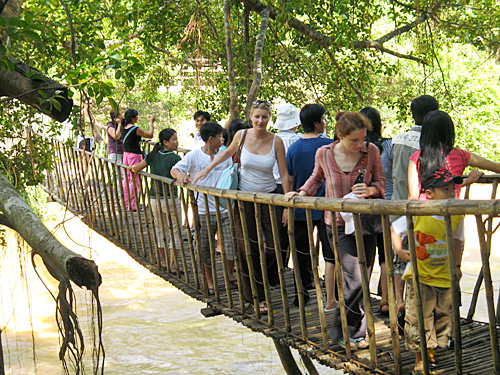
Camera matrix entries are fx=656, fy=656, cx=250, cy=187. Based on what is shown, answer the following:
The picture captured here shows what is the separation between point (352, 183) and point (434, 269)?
0.59m

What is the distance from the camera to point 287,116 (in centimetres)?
393

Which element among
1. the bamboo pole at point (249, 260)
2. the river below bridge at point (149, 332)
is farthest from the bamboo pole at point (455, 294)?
the river below bridge at point (149, 332)

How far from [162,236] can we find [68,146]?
2323mm

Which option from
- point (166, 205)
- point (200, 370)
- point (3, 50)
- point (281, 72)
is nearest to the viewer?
point (3, 50)

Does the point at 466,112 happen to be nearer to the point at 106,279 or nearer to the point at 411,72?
the point at 411,72

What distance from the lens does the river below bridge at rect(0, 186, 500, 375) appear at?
30.3ft

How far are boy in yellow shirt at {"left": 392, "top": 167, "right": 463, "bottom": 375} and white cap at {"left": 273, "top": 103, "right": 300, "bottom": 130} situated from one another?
4.45ft

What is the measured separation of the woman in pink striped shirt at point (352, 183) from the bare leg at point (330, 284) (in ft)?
1.11

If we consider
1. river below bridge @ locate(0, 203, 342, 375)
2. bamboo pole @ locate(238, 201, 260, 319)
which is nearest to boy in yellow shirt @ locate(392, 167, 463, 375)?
bamboo pole @ locate(238, 201, 260, 319)

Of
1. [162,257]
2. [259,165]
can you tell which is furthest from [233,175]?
[162,257]

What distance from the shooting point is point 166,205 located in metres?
4.23

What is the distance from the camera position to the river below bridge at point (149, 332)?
9.23 meters

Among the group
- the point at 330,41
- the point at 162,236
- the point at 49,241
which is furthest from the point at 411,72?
the point at 49,241

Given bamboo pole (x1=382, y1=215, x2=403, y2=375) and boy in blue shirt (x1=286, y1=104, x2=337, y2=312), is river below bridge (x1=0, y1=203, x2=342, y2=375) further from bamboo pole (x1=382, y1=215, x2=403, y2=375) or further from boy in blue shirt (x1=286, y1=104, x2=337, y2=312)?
bamboo pole (x1=382, y1=215, x2=403, y2=375)
